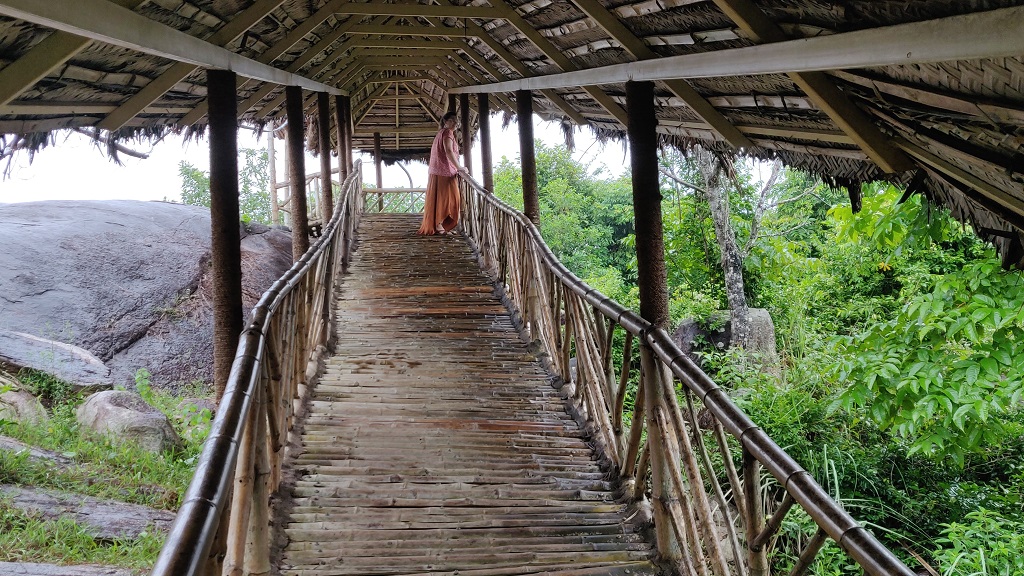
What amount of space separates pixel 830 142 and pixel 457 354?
258cm

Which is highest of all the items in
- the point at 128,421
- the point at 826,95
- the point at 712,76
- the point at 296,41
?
the point at 296,41

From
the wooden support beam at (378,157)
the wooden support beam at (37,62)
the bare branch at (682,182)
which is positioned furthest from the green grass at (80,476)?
the wooden support beam at (378,157)

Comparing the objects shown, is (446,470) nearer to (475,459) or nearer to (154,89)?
(475,459)

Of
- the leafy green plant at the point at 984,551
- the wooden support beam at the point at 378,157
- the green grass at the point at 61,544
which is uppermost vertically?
the wooden support beam at the point at 378,157

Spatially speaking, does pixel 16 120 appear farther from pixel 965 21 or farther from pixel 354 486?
pixel 965 21

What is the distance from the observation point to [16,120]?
346 centimetres

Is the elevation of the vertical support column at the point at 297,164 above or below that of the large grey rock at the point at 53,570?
above

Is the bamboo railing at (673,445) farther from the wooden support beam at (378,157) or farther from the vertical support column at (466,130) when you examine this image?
the wooden support beam at (378,157)

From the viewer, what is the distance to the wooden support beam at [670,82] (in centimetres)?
372

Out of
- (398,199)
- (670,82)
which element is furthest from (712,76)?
(398,199)

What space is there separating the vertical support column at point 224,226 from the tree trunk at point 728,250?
628 centimetres

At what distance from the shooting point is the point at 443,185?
9031 millimetres

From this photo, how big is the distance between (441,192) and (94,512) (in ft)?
19.0

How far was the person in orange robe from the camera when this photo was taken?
8.71 m
